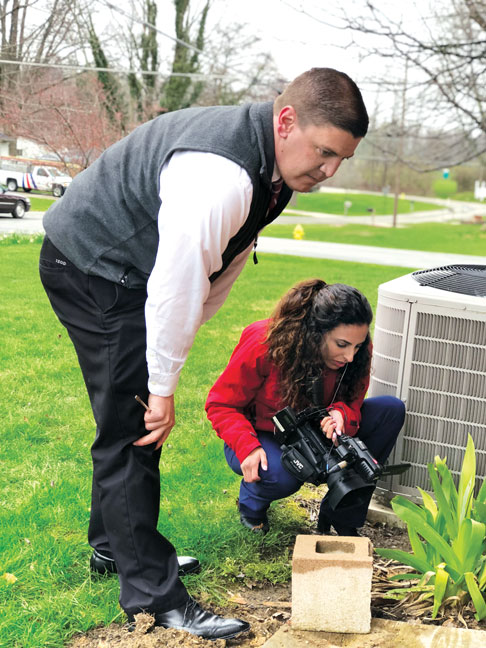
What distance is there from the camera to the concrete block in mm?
2062

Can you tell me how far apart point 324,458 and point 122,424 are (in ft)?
2.39

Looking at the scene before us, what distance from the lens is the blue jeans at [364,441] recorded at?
2.70 metres

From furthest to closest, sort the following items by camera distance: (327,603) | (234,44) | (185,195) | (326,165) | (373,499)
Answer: (234,44), (373,499), (327,603), (326,165), (185,195)

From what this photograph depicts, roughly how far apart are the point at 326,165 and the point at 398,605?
1.37 meters

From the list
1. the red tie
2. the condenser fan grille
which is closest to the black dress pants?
the red tie

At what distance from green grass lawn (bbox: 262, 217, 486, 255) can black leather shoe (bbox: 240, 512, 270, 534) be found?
17.9 metres

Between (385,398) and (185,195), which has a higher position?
(185,195)

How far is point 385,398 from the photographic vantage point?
2871 mm

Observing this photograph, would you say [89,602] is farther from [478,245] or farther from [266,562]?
[478,245]

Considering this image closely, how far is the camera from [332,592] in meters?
2.07

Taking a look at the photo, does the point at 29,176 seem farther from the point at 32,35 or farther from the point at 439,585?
the point at 439,585

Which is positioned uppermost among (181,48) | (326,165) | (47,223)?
(181,48)

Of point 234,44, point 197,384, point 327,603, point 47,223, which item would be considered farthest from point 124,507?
point 234,44

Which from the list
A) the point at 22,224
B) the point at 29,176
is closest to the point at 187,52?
the point at 29,176
